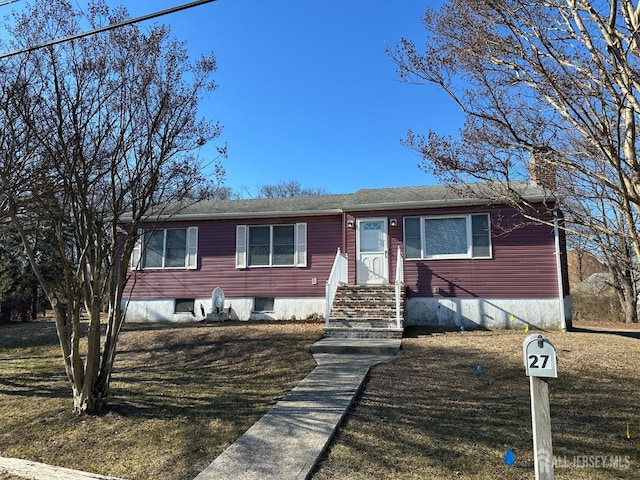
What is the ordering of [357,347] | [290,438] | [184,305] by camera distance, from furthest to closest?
[184,305]
[357,347]
[290,438]

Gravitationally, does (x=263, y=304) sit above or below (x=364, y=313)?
above

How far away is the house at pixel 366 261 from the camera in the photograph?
36.4ft

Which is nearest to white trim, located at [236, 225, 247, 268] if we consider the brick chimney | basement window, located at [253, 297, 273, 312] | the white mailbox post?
basement window, located at [253, 297, 273, 312]

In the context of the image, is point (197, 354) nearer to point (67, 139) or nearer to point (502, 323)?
point (67, 139)

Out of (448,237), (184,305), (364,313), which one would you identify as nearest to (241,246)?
(184,305)

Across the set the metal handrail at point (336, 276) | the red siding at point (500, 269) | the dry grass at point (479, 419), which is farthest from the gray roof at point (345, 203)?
the dry grass at point (479, 419)

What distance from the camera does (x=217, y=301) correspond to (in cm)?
1288

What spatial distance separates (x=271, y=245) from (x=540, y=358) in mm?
Answer: 10953

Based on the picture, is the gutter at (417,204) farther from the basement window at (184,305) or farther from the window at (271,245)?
the basement window at (184,305)

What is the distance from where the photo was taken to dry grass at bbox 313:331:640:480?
361cm

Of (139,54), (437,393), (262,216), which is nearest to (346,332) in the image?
(437,393)

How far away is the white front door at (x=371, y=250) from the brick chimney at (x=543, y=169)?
5511mm

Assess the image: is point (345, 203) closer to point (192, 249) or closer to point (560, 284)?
point (192, 249)

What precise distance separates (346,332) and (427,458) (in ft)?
19.2
